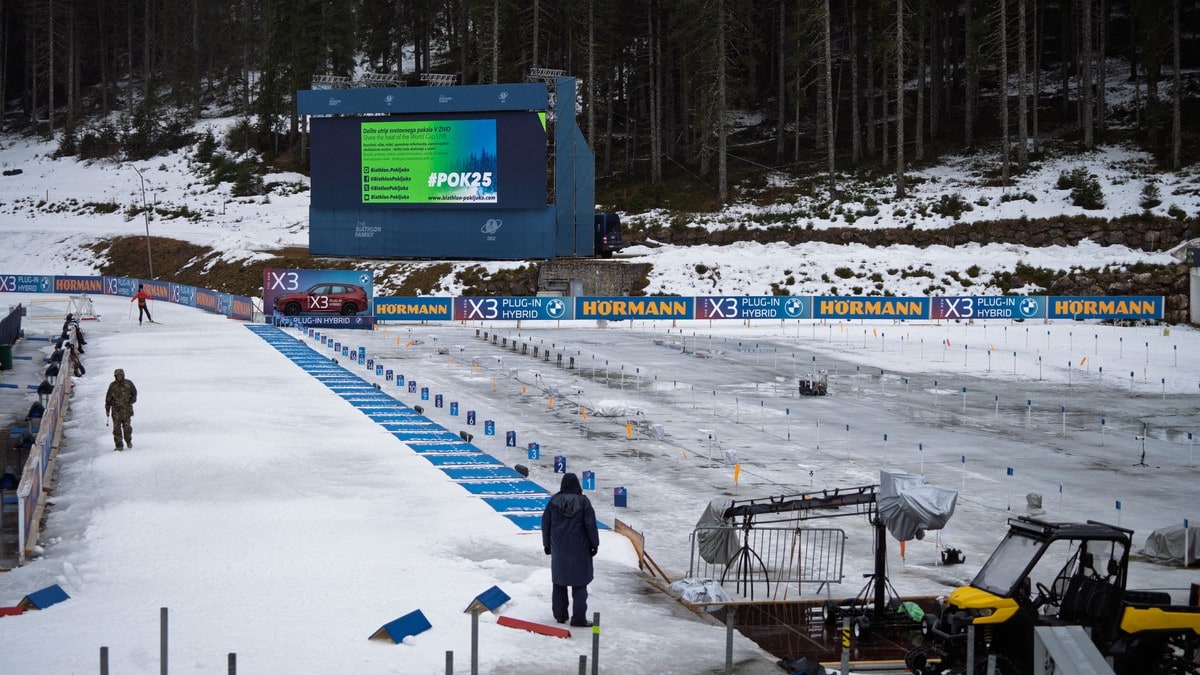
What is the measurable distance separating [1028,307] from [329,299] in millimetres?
32357

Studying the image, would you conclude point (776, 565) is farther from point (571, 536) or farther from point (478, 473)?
point (478, 473)

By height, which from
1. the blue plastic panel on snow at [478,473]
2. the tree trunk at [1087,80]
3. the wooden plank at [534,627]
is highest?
the tree trunk at [1087,80]

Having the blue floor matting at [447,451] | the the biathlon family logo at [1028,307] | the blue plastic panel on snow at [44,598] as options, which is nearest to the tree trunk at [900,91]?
the the biathlon family logo at [1028,307]

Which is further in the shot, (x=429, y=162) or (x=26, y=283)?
(x=26, y=283)

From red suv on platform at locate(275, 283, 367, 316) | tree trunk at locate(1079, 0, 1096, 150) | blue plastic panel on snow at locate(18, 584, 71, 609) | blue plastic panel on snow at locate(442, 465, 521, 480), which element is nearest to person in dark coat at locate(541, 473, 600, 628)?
blue plastic panel on snow at locate(18, 584, 71, 609)

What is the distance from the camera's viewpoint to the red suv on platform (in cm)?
5322

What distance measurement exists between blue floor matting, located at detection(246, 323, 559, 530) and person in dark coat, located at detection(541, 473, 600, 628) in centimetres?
492

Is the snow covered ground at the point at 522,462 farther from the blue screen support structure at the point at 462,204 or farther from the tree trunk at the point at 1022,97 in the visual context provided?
the tree trunk at the point at 1022,97

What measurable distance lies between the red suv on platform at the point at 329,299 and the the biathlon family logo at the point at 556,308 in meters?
8.69

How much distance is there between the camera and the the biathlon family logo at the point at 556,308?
5662 centimetres

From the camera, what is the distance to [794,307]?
5762 cm

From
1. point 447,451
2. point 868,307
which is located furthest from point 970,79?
point 447,451

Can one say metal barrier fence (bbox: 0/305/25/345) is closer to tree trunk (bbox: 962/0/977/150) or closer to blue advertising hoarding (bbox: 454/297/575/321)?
blue advertising hoarding (bbox: 454/297/575/321)

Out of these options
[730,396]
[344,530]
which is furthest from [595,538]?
[730,396]
